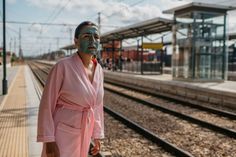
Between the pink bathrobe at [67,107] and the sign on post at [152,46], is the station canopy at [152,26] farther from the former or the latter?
the pink bathrobe at [67,107]

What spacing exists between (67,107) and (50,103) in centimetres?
13

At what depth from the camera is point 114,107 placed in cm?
1372

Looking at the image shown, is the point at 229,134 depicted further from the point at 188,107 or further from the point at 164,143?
the point at 188,107

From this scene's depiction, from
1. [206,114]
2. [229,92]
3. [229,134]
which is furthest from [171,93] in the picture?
[229,134]

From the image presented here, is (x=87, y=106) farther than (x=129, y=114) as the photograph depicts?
No

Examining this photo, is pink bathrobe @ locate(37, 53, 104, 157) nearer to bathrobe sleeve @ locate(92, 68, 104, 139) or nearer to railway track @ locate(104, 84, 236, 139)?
bathrobe sleeve @ locate(92, 68, 104, 139)

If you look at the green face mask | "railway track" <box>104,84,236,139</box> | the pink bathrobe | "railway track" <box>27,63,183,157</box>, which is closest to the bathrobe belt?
the pink bathrobe

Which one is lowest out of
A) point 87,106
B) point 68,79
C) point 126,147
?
point 126,147

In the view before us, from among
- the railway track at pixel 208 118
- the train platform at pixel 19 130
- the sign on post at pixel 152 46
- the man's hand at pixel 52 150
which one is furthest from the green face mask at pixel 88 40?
the sign on post at pixel 152 46

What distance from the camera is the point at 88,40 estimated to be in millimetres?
2701

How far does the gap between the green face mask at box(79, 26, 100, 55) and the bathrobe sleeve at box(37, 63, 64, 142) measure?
0.24m

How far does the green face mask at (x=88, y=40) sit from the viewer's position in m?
2.69

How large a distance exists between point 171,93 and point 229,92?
18.4ft

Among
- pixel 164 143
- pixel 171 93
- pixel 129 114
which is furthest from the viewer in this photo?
pixel 171 93
